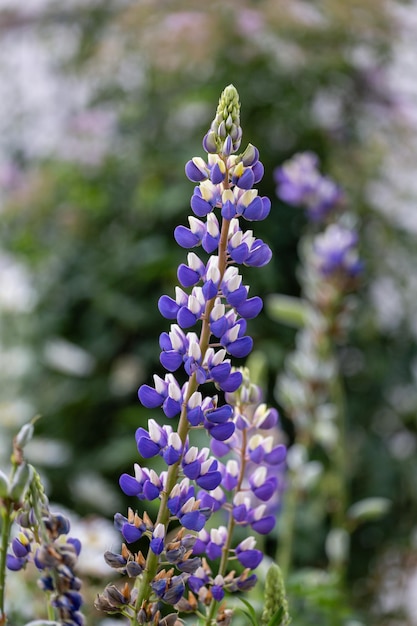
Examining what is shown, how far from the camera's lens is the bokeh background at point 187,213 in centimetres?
223

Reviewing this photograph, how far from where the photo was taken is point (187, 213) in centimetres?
234

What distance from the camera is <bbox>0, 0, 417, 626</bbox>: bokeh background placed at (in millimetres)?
2230

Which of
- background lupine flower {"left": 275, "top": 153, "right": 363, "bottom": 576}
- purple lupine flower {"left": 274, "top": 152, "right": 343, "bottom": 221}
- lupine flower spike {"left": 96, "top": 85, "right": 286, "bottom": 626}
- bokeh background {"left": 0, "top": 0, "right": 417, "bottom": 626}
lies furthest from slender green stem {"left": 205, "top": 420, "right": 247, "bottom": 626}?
bokeh background {"left": 0, "top": 0, "right": 417, "bottom": 626}

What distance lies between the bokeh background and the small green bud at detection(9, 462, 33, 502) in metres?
1.62

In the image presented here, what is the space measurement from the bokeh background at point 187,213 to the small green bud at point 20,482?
63.8 inches

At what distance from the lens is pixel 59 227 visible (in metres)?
2.59

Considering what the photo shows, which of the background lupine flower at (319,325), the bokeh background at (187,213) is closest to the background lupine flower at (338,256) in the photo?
the background lupine flower at (319,325)

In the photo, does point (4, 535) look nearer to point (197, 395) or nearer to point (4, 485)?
point (4, 485)

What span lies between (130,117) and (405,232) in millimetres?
875

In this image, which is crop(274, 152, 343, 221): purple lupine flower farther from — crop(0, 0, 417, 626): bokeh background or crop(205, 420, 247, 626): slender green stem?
crop(0, 0, 417, 626): bokeh background

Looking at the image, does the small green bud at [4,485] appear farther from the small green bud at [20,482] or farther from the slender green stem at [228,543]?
the slender green stem at [228,543]

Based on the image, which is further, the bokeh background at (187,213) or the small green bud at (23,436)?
the bokeh background at (187,213)

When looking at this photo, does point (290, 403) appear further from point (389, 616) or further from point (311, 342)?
point (389, 616)

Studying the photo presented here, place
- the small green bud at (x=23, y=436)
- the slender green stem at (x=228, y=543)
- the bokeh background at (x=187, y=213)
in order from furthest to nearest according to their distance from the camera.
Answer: the bokeh background at (x=187, y=213) < the slender green stem at (x=228, y=543) < the small green bud at (x=23, y=436)
